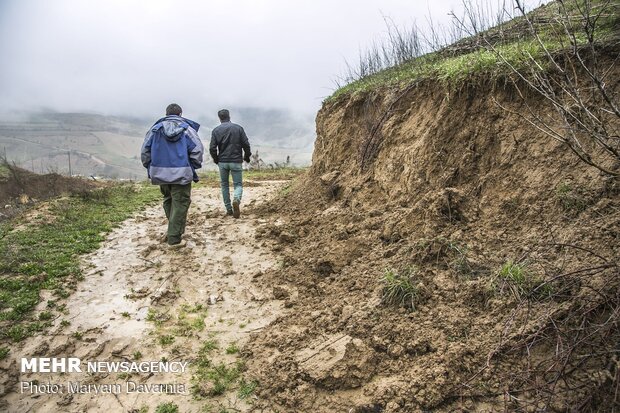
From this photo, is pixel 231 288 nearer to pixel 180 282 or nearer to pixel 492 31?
pixel 180 282

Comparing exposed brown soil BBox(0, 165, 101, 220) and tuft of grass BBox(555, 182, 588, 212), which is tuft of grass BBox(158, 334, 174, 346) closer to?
tuft of grass BBox(555, 182, 588, 212)

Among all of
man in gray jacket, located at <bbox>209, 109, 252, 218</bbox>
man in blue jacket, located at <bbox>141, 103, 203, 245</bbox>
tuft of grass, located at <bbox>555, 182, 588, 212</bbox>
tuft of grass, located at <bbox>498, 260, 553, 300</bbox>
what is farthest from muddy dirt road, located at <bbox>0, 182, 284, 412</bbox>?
tuft of grass, located at <bbox>555, 182, 588, 212</bbox>

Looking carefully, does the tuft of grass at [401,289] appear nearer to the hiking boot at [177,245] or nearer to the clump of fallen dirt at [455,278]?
the clump of fallen dirt at [455,278]

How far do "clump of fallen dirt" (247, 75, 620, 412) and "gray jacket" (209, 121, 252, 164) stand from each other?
2466 mm

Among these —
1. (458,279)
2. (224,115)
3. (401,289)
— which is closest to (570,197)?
(458,279)

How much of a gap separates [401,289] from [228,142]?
522 centimetres

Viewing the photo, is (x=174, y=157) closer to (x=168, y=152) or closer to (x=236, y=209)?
(x=168, y=152)

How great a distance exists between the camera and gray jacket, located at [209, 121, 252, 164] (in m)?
7.56

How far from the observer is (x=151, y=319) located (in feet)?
13.3

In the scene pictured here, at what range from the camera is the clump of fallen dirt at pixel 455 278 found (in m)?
2.45

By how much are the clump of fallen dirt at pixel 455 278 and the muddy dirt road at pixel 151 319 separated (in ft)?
1.19

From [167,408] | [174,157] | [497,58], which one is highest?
[497,58]

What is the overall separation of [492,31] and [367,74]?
2.95 metres

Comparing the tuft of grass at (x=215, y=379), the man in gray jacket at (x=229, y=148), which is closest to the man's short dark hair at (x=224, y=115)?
the man in gray jacket at (x=229, y=148)
